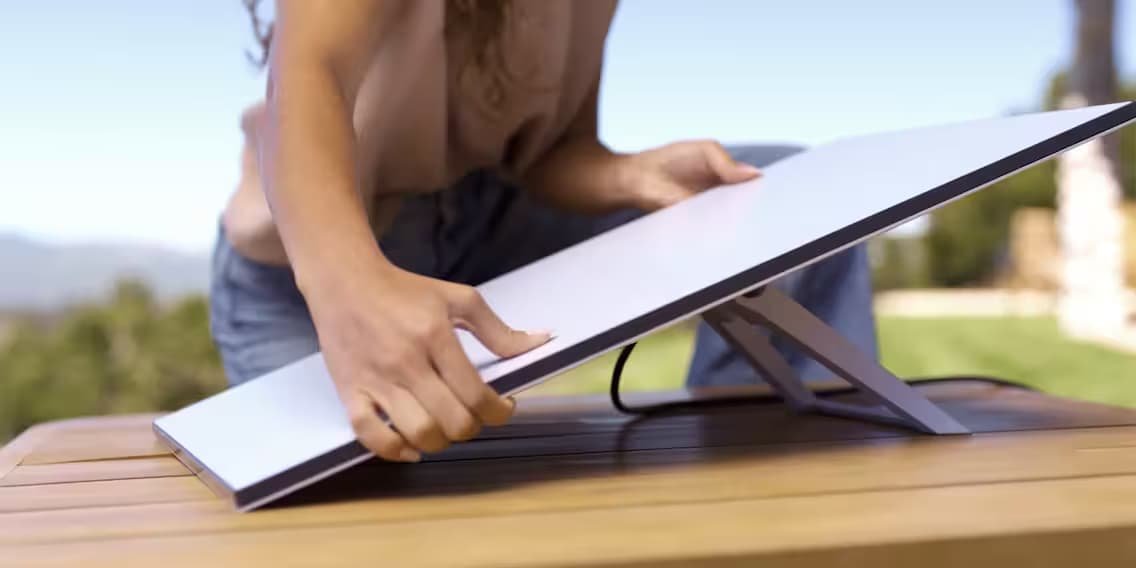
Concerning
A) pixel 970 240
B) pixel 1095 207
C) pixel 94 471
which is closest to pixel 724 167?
pixel 94 471

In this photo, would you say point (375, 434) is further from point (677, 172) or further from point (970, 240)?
point (970, 240)

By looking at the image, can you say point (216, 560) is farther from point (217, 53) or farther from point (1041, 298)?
point (1041, 298)

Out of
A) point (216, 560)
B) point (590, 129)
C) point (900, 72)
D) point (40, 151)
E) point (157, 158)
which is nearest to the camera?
point (216, 560)

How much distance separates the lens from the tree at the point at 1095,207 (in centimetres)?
407

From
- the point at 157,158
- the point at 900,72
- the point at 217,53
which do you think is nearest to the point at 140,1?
the point at 217,53

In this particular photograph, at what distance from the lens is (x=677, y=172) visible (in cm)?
104

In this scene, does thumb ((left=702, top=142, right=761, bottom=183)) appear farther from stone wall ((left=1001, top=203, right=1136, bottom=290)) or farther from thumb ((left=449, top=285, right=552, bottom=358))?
stone wall ((left=1001, top=203, right=1136, bottom=290))

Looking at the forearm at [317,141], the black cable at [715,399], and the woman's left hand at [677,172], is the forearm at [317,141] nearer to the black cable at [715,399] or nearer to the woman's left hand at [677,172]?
the black cable at [715,399]

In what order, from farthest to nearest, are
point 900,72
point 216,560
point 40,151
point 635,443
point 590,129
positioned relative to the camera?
point 900,72 < point 40,151 < point 590,129 < point 635,443 < point 216,560

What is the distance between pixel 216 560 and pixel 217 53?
320 cm

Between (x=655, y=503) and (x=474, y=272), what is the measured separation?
2.61 ft

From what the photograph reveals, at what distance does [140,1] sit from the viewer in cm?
328

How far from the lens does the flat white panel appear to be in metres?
0.56

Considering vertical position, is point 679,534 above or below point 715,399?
above
